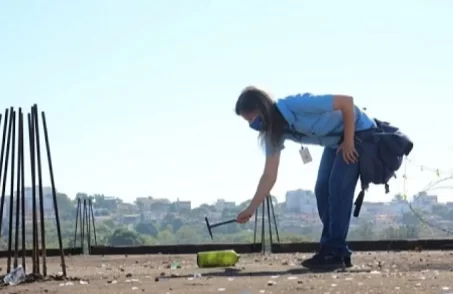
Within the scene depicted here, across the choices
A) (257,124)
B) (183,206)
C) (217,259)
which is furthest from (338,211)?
(183,206)

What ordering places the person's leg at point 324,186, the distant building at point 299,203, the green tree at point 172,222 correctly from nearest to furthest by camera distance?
the person's leg at point 324,186 < the distant building at point 299,203 < the green tree at point 172,222

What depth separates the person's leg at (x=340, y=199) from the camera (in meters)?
7.83

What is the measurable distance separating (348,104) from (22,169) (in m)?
2.91

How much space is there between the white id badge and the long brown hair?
26.3 inches

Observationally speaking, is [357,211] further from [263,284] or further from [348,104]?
[263,284]

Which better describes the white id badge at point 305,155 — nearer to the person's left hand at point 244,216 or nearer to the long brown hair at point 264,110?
the long brown hair at point 264,110

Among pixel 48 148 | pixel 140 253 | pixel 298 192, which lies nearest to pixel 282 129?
pixel 48 148

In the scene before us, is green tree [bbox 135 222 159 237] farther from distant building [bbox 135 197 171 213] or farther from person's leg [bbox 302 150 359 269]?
person's leg [bbox 302 150 359 269]

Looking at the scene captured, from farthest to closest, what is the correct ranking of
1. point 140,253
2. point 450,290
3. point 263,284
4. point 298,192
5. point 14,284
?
point 298,192 → point 140,253 → point 14,284 → point 263,284 → point 450,290

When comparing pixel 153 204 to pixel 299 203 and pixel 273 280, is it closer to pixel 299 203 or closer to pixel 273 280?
pixel 299 203

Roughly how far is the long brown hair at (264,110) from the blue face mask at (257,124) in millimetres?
30

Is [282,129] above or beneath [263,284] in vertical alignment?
above

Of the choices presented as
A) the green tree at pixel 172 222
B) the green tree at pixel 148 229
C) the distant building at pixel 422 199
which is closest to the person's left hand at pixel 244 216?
the distant building at pixel 422 199

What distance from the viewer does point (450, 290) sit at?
5.43 m
